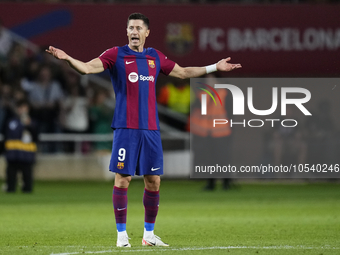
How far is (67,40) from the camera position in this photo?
2016 cm

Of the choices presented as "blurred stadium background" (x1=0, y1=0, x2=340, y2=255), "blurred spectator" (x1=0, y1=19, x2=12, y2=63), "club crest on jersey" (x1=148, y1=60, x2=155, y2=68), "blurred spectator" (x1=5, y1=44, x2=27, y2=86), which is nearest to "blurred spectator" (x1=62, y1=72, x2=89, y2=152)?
"blurred stadium background" (x1=0, y1=0, x2=340, y2=255)

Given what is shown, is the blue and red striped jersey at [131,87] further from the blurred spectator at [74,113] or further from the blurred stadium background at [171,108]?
the blurred spectator at [74,113]

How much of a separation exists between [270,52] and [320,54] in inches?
58.4

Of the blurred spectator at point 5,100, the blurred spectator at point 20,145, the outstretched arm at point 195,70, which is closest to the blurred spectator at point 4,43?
the blurred spectator at point 5,100

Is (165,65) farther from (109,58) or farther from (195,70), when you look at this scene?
(109,58)

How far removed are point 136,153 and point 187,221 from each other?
10.1 ft

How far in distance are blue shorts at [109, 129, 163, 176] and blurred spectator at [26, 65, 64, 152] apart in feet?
37.0

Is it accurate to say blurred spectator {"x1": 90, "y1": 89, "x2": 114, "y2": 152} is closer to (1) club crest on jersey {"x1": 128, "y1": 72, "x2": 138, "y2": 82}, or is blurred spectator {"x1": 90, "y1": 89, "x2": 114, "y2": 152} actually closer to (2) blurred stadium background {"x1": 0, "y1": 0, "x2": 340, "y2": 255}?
(2) blurred stadium background {"x1": 0, "y1": 0, "x2": 340, "y2": 255}

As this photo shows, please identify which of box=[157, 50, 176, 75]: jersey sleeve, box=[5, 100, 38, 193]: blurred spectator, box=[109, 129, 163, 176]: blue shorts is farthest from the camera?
box=[5, 100, 38, 193]: blurred spectator

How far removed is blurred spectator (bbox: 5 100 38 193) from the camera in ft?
46.4

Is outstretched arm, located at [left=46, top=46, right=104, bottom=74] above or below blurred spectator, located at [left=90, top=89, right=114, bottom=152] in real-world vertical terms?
above

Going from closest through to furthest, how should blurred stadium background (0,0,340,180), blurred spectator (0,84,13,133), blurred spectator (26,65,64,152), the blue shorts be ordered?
the blue shorts < blurred spectator (0,84,13,133) < blurred spectator (26,65,64,152) < blurred stadium background (0,0,340,180)

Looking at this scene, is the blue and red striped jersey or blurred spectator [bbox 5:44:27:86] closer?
the blue and red striped jersey

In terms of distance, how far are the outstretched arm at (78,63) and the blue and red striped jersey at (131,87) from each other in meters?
0.09
